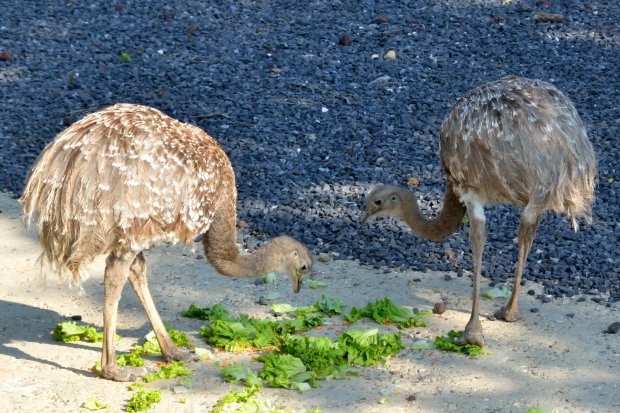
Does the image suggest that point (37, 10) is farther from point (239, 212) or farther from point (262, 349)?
point (262, 349)

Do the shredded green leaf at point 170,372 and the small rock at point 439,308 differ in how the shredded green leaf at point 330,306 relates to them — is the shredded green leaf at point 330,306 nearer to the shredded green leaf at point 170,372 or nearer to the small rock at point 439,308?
the small rock at point 439,308

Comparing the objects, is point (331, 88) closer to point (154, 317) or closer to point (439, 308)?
point (439, 308)

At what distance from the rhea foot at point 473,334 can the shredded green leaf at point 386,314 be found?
40 cm

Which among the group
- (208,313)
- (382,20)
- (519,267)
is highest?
(382,20)

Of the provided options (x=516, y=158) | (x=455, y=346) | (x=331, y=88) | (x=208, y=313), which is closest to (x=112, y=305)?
(x=208, y=313)

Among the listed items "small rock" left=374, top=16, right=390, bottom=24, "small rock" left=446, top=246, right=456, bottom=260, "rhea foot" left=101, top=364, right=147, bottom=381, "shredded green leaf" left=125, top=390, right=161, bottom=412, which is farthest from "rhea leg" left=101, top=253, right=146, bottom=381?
"small rock" left=374, top=16, right=390, bottom=24

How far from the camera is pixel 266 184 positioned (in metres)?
9.19

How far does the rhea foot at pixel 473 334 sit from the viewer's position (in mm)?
6898

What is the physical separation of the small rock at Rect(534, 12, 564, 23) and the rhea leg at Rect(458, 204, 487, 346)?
550cm

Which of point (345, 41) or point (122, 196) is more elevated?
point (345, 41)

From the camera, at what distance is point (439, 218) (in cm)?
766

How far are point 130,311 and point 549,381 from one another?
Answer: 9.67 ft

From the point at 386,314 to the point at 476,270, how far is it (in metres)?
0.69

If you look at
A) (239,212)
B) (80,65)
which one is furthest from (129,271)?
(80,65)
